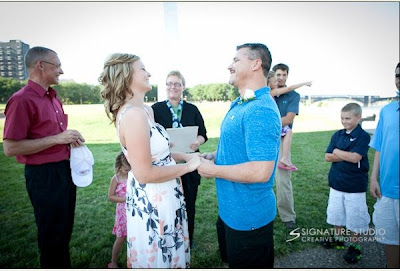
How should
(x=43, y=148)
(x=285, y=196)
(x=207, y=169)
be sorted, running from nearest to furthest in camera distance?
1. (x=207, y=169)
2. (x=43, y=148)
3. (x=285, y=196)

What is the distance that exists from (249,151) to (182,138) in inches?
63.8

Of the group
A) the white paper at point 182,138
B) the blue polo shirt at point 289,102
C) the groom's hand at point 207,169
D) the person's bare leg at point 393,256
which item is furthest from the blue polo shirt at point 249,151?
the blue polo shirt at point 289,102

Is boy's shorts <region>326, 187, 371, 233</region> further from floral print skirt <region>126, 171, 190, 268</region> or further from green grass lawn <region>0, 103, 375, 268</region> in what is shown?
floral print skirt <region>126, 171, 190, 268</region>

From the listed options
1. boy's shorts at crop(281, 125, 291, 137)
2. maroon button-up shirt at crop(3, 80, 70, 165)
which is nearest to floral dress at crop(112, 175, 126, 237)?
maroon button-up shirt at crop(3, 80, 70, 165)

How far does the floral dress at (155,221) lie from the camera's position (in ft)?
6.70

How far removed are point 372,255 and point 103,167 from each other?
7.45 meters

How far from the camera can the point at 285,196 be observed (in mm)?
4148

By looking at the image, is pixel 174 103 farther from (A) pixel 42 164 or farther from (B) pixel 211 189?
(B) pixel 211 189

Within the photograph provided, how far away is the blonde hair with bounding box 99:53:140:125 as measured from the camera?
2039 mm

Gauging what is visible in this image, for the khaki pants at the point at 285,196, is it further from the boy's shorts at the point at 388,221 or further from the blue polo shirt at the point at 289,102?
the boy's shorts at the point at 388,221

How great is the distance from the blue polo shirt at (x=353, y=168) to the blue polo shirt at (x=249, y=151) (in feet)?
5.89

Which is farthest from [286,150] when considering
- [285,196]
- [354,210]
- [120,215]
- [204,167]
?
[120,215]

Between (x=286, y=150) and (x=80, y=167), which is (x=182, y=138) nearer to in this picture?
(x=80, y=167)

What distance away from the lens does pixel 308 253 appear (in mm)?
3463
